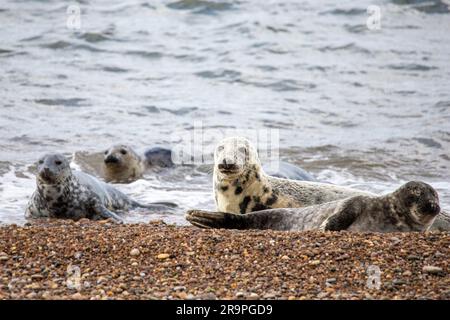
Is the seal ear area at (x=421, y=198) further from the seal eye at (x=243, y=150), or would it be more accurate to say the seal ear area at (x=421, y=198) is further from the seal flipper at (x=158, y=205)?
the seal flipper at (x=158, y=205)

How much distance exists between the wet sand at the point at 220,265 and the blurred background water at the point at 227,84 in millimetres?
2705

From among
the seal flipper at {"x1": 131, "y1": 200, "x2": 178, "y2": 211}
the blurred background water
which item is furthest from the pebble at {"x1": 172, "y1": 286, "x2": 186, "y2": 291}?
the seal flipper at {"x1": 131, "y1": 200, "x2": 178, "y2": 211}

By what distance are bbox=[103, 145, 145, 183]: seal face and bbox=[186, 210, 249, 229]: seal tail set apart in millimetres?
4308

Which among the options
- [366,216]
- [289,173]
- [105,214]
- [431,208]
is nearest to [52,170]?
[105,214]

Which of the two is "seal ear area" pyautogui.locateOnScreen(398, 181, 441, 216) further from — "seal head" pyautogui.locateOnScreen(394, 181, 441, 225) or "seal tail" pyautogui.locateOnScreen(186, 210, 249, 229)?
"seal tail" pyautogui.locateOnScreen(186, 210, 249, 229)

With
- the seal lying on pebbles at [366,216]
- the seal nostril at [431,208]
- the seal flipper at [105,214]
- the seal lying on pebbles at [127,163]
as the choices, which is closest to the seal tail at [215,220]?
the seal lying on pebbles at [366,216]

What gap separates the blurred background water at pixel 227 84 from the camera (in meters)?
11.6

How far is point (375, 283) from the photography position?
15.9 feet

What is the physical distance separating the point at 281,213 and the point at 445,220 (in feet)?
4.62

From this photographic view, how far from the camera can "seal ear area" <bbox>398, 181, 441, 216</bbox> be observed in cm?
630

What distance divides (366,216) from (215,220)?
42.6 inches

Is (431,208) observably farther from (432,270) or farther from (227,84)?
(227,84)
